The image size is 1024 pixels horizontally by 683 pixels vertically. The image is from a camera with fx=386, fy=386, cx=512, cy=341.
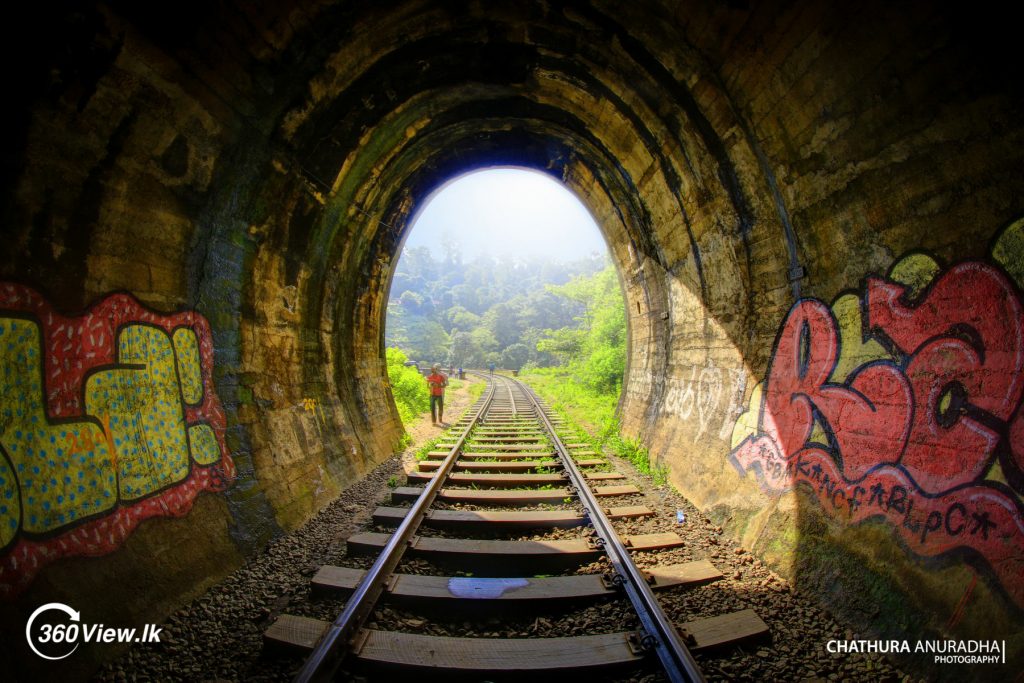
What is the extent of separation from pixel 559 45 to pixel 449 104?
1.96 m

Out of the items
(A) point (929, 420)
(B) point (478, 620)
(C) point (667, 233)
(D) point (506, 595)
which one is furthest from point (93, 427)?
(C) point (667, 233)

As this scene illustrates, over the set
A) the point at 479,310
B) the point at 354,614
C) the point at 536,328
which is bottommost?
the point at 354,614

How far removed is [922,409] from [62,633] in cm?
570

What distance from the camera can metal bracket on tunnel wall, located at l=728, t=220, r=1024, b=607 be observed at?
231 centimetres

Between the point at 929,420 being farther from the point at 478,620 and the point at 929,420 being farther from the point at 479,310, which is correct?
the point at 479,310

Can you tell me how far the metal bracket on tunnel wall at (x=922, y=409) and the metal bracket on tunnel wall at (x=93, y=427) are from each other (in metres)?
5.55

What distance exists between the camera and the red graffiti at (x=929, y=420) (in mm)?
2303

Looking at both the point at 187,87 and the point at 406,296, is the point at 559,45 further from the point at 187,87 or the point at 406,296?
the point at 406,296

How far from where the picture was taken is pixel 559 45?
502 cm

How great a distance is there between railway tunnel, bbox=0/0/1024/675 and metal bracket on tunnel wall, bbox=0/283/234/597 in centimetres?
2

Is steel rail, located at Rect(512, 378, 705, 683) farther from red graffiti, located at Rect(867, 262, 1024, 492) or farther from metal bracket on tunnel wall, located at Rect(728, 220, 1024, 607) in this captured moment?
red graffiti, located at Rect(867, 262, 1024, 492)

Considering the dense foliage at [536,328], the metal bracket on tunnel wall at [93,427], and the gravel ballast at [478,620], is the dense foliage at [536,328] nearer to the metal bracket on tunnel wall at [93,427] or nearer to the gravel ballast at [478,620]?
the gravel ballast at [478,620]

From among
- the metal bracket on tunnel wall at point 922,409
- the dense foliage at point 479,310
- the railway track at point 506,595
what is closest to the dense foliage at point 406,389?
the dense foliage at point 479,310

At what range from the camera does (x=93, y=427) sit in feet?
9.25
